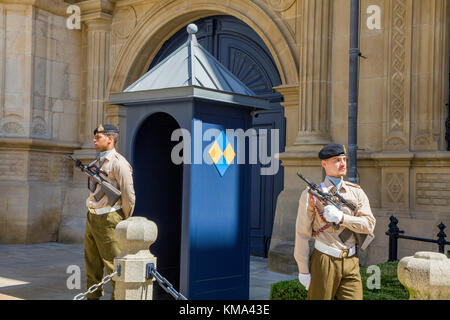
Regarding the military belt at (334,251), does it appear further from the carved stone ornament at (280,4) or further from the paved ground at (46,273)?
the carved stone ornament at (280,4)

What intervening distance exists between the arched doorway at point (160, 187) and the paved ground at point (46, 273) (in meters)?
0.79

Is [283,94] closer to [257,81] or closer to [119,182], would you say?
[257,81]

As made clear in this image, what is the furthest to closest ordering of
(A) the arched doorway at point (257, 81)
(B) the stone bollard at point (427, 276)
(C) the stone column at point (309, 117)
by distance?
(A) the arched doorway at point (257, 81)
(C) the stone column at point (309, 117)
(B) the stone bollard at point (427, 276)

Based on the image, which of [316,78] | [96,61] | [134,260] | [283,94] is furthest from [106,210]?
[96,61]

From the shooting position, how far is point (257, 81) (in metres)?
11.4

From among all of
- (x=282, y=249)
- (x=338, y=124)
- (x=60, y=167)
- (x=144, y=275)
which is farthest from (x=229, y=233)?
Result: (x=60, y=167)

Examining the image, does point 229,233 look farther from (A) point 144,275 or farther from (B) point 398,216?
(B) point 398,216

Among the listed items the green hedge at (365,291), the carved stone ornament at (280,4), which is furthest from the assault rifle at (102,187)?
the carved stone ornament at (280,4)

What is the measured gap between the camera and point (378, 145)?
8.98 meters

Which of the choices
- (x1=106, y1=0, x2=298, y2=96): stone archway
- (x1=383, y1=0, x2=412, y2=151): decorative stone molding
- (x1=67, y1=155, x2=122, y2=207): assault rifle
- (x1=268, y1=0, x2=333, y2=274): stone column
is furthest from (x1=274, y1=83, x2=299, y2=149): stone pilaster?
(x1=67, y1=155, x2=122, y2=207): assault rifle

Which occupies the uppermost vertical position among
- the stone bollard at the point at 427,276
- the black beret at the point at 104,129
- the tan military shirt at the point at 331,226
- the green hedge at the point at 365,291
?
the black beret at the point at 104,129

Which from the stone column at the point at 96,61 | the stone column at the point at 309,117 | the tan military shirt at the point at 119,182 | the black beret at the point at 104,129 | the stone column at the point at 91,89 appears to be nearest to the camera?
the tan military shirt at the point at 119,182

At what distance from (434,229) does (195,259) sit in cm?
397

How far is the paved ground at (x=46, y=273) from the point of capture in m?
7.50
